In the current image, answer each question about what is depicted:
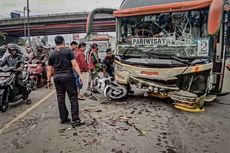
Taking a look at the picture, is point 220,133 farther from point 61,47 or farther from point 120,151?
point 61,47

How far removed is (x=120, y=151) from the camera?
180 inches

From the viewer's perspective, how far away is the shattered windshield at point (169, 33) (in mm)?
7473

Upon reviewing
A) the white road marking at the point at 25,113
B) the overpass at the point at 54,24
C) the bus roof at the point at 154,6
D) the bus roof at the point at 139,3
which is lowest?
the white road marking at the point at 25,113

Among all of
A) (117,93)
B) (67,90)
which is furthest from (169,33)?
(67,90)

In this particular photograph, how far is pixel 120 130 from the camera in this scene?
5684 millimetres

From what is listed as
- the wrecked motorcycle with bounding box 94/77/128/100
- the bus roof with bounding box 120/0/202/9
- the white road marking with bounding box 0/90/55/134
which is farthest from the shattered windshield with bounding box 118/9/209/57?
the white road marking with bounding box 0/90/55/134

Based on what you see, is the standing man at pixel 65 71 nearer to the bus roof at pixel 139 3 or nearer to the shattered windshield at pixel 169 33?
the shattered windshield at pixel 169 33

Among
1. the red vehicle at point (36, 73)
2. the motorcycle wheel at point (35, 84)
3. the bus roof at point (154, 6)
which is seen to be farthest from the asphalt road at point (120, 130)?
the red vehicle at point (36, 73)

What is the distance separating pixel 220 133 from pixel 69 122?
2850 millimetres

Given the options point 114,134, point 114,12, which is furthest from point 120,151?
point 114,12

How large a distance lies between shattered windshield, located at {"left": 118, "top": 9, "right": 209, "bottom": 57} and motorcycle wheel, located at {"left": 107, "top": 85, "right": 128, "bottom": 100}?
1058 mm

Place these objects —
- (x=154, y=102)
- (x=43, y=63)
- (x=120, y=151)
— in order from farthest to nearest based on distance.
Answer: (x=43, y=63)
(x=154, y=102)
(x=120, y=151)

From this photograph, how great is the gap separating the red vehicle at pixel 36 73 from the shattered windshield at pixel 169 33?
4073 millimetres

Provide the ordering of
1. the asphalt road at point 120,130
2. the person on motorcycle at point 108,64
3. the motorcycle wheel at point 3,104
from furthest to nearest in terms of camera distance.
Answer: the person on motorcycle at point 108,64, the motorcycle wheel at point 3,104, the asphalt road at point 120,130
